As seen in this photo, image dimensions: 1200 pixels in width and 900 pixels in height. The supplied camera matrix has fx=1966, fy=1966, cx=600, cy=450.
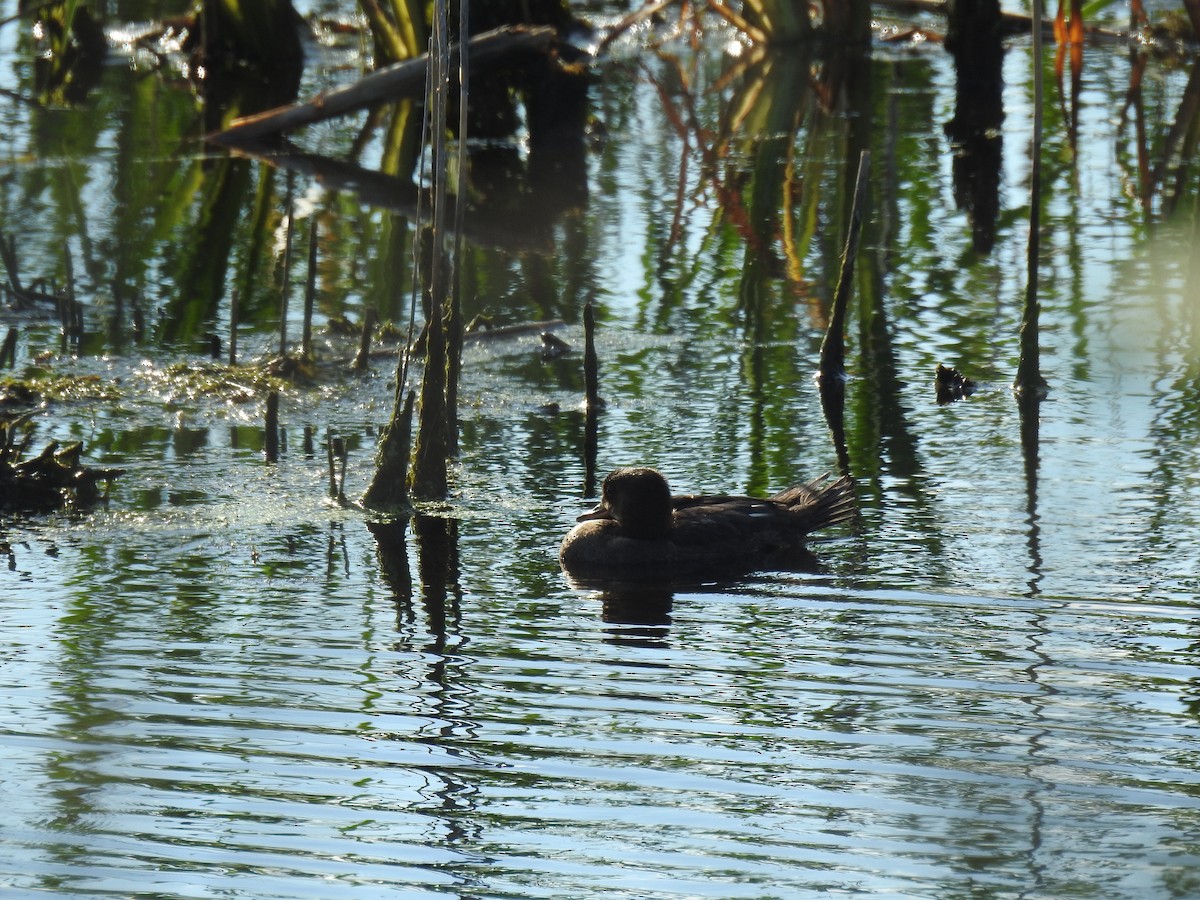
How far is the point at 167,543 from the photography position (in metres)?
7.97

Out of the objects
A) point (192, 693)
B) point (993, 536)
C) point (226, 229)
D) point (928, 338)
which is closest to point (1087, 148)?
point (928, 338)

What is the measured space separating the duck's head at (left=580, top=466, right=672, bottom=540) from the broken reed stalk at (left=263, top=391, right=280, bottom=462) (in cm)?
174

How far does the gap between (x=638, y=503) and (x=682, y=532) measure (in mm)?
293

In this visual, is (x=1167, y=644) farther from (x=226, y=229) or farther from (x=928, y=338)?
(x=226, y=229)

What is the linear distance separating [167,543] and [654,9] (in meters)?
14.3

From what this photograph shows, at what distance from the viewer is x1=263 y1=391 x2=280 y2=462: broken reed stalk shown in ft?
30.1

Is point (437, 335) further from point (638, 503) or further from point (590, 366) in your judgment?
point (590, 366)

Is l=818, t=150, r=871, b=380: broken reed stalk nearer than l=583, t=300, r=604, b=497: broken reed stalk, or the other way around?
l=583, t=300, r=604, b=497: broken reed stalk

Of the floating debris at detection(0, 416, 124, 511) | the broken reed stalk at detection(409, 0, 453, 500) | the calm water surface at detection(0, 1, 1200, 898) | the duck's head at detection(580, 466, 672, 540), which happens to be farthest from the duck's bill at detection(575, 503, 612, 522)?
the floating debris at detection(0, 416, 124, 511)

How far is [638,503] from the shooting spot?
789 centimetres

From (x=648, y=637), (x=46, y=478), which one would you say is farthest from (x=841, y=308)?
(x=46, y=478)

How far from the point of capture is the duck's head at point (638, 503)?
7.87 metres

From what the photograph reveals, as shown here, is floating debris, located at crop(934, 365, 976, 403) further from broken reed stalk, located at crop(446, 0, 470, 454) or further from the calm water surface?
broken reed stalk, located at crop(446, 0, 470, 454)

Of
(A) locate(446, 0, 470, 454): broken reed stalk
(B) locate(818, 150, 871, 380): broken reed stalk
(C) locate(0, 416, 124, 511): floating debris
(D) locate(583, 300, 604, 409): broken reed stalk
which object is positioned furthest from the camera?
(B) locate(818, 150, 871, 380): broken reed stalk
